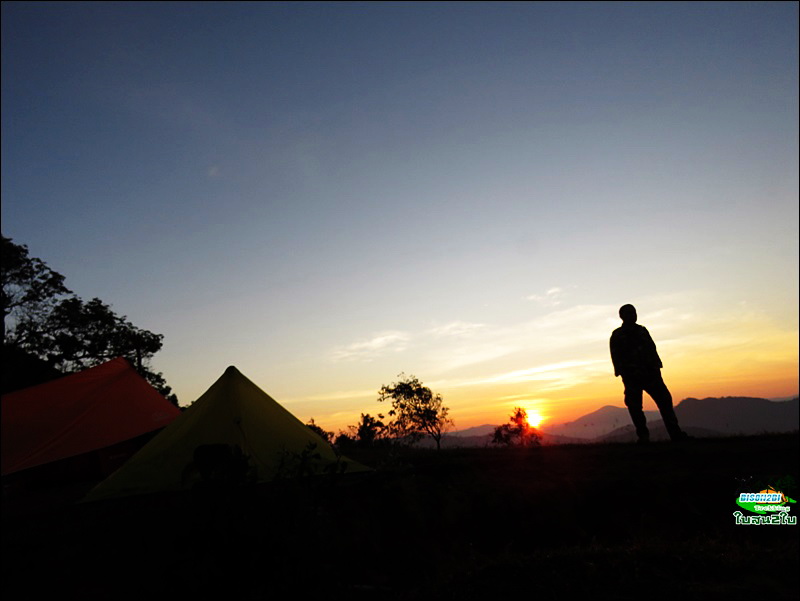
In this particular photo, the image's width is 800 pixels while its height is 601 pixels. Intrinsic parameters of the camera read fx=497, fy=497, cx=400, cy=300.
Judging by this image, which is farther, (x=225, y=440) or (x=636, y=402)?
(x=636, y=402)

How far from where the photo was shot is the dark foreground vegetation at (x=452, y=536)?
17.4 feet

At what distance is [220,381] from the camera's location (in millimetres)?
11125

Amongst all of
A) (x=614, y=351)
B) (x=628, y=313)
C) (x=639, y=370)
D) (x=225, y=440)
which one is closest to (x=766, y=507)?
(x=639, y=370)

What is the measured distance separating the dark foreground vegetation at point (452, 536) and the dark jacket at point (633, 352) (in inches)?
79.5

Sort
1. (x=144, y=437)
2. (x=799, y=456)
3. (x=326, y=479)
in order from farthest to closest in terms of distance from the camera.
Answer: (x=144, y=437), (x=799, y=456), (x=326, y=479)

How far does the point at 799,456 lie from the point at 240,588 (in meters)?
9.52

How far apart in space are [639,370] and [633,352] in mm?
445

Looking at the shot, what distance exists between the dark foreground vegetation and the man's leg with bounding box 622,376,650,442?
4.78ft

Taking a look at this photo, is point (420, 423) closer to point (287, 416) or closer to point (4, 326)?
point (4, 326)

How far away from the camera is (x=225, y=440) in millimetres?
9945

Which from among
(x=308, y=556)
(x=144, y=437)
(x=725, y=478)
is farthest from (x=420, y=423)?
(x=308, y=556)

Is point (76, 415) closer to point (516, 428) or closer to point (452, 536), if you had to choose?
point (452, 536)

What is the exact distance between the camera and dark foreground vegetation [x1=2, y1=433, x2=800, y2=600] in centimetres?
530

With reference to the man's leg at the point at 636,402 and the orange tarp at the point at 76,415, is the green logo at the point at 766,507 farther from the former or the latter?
the orange tarp at the point at 76,415
